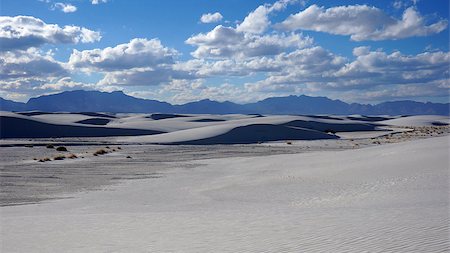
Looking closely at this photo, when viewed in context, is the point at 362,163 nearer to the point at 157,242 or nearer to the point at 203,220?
the point at 203,220

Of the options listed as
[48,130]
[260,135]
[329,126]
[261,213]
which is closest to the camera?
[261,213]

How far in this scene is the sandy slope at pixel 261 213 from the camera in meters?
9.52

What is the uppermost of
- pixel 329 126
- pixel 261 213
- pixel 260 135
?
pixel 329 126

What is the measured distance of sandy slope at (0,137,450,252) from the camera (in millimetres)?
9516

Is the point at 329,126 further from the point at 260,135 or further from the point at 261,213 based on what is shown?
the point at 261,213

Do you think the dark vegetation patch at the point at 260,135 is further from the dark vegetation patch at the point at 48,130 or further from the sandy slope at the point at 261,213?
the sandy slope at the point at 261,213

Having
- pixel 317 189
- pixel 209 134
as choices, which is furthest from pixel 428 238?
pixel 209 134

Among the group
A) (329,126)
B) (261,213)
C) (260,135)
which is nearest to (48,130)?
(260,135)

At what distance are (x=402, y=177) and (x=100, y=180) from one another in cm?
1274

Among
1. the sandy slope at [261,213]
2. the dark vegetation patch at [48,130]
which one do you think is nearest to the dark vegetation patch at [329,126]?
the dark vegetation patch at [48,130]

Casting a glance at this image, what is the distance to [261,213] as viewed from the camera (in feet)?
44.1

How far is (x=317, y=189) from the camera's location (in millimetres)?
19422

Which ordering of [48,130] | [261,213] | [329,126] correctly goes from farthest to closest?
[329,126], [48,130], [261,213]

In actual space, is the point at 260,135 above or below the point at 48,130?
below
